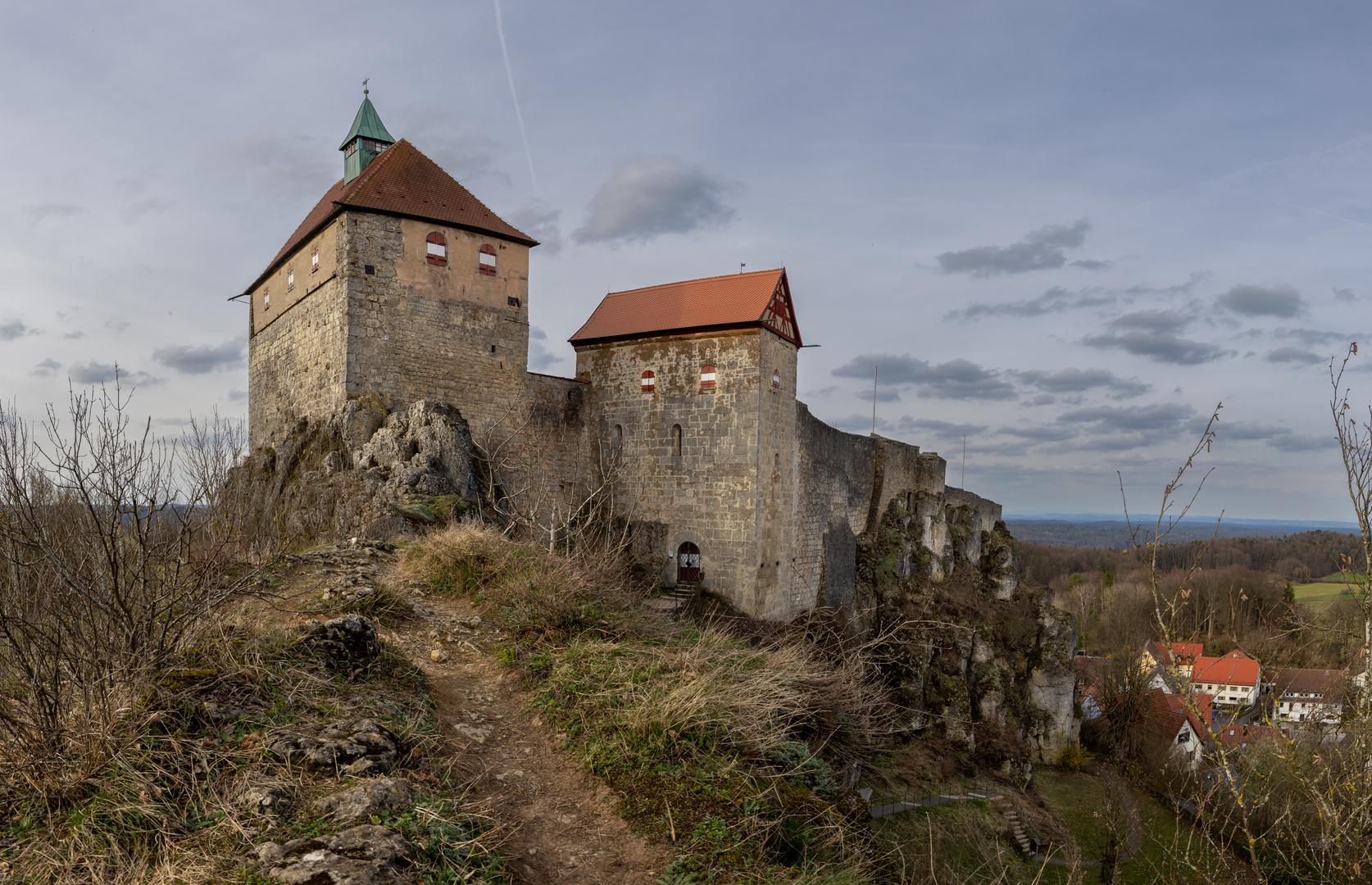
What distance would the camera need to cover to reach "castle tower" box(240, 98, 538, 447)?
17.8 metres

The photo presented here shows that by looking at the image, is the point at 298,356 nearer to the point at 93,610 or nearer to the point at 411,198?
the point at 411,198

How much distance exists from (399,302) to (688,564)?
32.1 feet

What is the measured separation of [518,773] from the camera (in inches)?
244

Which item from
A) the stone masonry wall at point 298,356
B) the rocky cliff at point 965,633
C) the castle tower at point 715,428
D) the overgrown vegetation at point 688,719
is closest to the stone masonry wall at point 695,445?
the castle tower at point 715,428

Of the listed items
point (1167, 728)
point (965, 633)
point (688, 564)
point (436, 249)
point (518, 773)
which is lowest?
point (1167, 728)

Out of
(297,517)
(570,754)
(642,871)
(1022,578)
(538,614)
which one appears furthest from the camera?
(1022,578)

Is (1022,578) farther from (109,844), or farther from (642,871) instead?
(109,844)

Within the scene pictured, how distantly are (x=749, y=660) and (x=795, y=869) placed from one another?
3.36m

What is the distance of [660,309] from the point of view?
Result: 67.0 feet

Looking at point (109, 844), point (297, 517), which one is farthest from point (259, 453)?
point (109, 844)

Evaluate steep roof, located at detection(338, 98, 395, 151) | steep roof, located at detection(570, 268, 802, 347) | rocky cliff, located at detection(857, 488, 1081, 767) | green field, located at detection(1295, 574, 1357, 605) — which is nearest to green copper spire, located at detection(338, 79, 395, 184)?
steep roof, located at detection(338, 98, 395, 151)

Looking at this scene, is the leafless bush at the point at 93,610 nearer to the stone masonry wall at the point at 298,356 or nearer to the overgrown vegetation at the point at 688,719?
the overgrown vegetation at the point at 688,719

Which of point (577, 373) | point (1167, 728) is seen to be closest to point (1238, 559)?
point (1167, 728)

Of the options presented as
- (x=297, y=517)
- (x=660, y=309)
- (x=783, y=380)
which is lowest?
(x=297, y=517)
